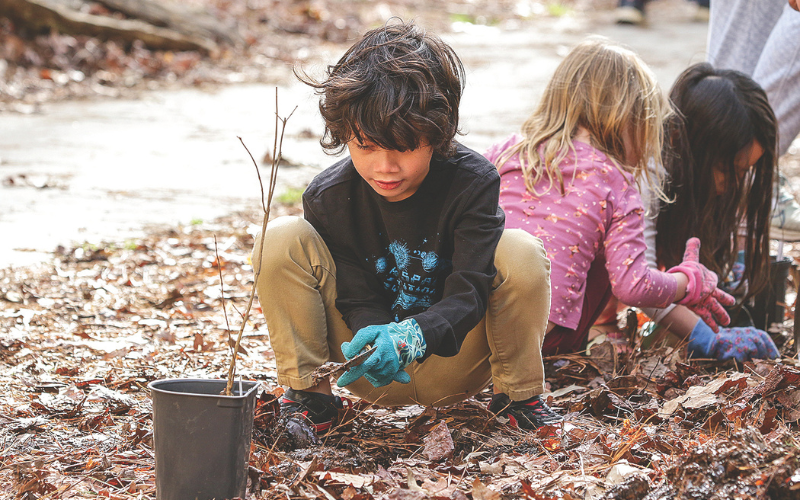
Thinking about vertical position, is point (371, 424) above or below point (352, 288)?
below

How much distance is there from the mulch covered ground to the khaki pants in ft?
0.42

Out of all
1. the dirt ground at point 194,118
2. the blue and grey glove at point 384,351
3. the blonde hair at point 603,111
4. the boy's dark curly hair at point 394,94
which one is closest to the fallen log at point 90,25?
the dirt ground at point 194,118

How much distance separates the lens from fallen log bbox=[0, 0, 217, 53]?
829cm

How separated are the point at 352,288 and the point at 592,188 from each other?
0.95 m

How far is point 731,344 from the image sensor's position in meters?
2.94

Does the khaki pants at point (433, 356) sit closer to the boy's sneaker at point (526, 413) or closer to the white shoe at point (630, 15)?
the boy's sneaker at point (526, 413)

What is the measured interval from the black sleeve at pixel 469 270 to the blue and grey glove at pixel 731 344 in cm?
124

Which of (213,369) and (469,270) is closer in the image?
(469,270)

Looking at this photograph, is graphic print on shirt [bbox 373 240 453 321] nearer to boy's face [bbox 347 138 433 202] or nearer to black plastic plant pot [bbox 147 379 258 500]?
boy's face [bbox 347 138 433 202]

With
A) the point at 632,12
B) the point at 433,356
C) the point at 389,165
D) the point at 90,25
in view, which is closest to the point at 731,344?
the point at 433,356

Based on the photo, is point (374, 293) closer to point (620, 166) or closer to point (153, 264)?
point (620, 166)

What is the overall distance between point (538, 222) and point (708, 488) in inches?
49.0

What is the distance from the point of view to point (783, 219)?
348 centimetres

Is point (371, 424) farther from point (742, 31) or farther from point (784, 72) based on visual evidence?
point (742, 31)
